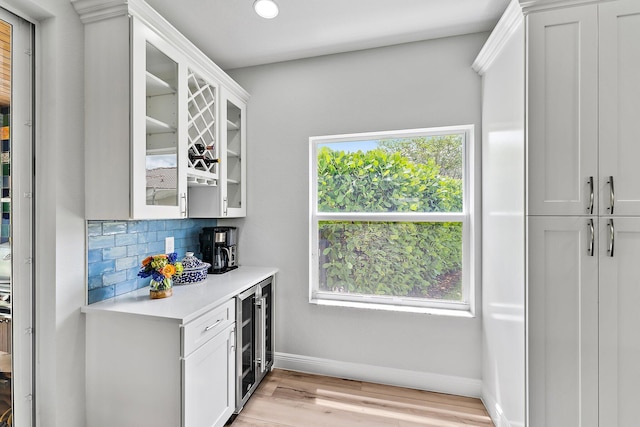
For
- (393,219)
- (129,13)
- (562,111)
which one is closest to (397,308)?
(393,219)

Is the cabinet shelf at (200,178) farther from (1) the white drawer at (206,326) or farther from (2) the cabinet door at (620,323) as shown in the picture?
(2) the cabinet door at (620,323)

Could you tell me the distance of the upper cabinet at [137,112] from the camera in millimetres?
1517

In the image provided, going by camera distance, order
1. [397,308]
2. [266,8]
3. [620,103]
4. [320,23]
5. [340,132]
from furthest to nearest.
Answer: [340,132] < [397,308] < [320,23] < [266,8] < [620,103]

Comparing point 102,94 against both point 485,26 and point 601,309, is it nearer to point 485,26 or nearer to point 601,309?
point 485,26

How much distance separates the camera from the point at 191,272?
2035 mm

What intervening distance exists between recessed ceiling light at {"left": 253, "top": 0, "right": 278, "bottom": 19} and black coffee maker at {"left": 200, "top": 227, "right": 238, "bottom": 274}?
1.56 metres

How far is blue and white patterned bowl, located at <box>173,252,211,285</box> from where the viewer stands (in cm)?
201

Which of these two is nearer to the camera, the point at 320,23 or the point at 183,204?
the point at 183,204

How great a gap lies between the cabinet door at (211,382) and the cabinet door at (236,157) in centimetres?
103

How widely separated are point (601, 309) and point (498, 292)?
0.49m

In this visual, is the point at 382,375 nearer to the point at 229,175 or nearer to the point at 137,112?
the point at 229,175

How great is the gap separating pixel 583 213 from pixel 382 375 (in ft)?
5.66

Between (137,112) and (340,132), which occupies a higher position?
(340,132)

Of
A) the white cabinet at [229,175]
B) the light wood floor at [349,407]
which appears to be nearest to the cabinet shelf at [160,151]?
the white cabinet at [229,175]
